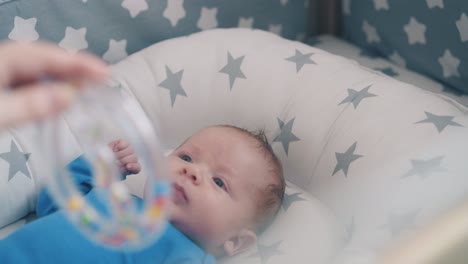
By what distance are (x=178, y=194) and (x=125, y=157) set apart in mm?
111

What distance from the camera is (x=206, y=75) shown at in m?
1.04

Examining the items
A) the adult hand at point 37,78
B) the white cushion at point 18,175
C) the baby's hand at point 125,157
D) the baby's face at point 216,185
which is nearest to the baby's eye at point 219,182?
the baby's face at point 216,185

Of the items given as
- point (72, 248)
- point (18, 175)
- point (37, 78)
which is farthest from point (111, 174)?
point (18, 175)

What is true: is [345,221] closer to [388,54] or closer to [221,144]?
[221,144]

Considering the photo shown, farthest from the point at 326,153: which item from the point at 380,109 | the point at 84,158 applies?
the point at 84,158

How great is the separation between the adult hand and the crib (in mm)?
240

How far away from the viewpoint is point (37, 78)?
49cm

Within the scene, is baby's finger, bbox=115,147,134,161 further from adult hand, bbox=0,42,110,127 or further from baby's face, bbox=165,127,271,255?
adult hand, bbox=0,42,110,127

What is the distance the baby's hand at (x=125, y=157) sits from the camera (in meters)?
0.88

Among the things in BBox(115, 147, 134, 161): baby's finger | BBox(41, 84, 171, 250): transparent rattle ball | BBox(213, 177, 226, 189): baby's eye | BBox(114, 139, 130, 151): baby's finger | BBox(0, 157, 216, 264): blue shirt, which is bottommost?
BBox(0, 157, 216, 264): blue shirt

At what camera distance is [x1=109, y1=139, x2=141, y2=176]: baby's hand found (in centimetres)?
88

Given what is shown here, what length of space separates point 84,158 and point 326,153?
1.12ft

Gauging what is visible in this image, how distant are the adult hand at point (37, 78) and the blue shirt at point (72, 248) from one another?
328 mm

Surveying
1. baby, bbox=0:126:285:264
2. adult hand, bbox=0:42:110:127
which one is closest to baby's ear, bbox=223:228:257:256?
baby, bbox=0:126:285:264
